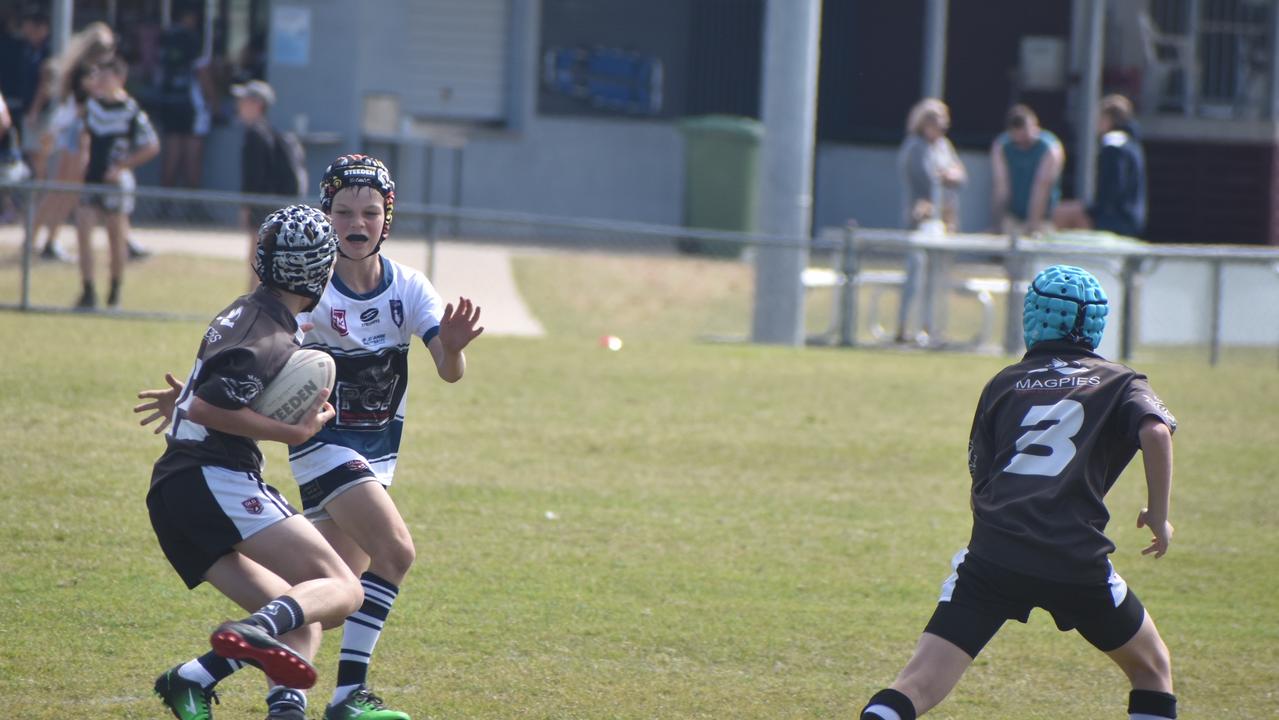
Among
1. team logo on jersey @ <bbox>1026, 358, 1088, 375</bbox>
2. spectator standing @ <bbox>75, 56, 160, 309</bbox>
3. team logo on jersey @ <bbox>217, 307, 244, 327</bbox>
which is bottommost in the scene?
team logo on jersey @ <bbox>1026, 358, 1088, 375</bbox>

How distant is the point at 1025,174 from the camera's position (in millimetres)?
16344

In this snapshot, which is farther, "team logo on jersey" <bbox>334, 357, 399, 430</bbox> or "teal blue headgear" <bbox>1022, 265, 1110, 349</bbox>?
"team logo on jersey" <bbox>334, 357, 399, 430</bbox>

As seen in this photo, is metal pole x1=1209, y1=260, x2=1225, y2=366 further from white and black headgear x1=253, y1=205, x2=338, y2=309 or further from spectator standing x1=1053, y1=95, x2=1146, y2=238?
white and black headgear x1=253, y1=205, x2=338, y2=309

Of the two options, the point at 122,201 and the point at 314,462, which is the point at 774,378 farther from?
the point at 314,462

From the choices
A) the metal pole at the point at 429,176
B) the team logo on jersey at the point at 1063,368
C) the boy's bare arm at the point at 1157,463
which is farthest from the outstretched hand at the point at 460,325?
the metal pole at the point at 429,176

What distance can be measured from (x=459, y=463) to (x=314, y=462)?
4.67m

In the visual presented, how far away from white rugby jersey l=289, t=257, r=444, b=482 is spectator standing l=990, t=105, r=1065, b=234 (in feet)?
36.8

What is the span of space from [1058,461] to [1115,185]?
12263mm

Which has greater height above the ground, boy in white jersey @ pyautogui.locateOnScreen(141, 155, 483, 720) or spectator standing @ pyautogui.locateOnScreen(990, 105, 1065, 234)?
spectator standing @ pyautogui.locateOnScreen(990, 105, 1065, 234)

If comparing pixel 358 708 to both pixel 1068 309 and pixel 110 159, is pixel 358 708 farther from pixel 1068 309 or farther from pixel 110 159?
pixel 110 159

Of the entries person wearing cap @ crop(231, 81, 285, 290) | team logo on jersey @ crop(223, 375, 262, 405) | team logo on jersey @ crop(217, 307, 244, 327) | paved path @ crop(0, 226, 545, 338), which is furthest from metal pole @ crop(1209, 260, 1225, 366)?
team logo on jersey @ crop(223, 375, 262, 405)

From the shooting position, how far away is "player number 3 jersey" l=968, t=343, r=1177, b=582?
479 centimetres

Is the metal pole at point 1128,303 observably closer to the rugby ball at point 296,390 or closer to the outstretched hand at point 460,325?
the outstretched hand at point 460,325

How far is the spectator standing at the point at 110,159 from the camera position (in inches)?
536
